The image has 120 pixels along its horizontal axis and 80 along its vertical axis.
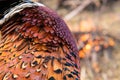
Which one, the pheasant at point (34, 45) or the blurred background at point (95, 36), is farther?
the blurred background at point (95, 36)

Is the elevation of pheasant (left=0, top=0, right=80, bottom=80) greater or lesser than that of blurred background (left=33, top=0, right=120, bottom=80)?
lesser

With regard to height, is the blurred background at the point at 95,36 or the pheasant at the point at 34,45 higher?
the blurred background at the point at 95,36

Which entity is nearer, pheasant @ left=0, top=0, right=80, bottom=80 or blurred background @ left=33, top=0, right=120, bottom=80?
pheasant @ left=0, top=0, right=80, bottom=80

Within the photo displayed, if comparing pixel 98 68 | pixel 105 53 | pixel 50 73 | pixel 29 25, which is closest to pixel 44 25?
pixel 29 25

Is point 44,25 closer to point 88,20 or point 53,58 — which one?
point 53,58
